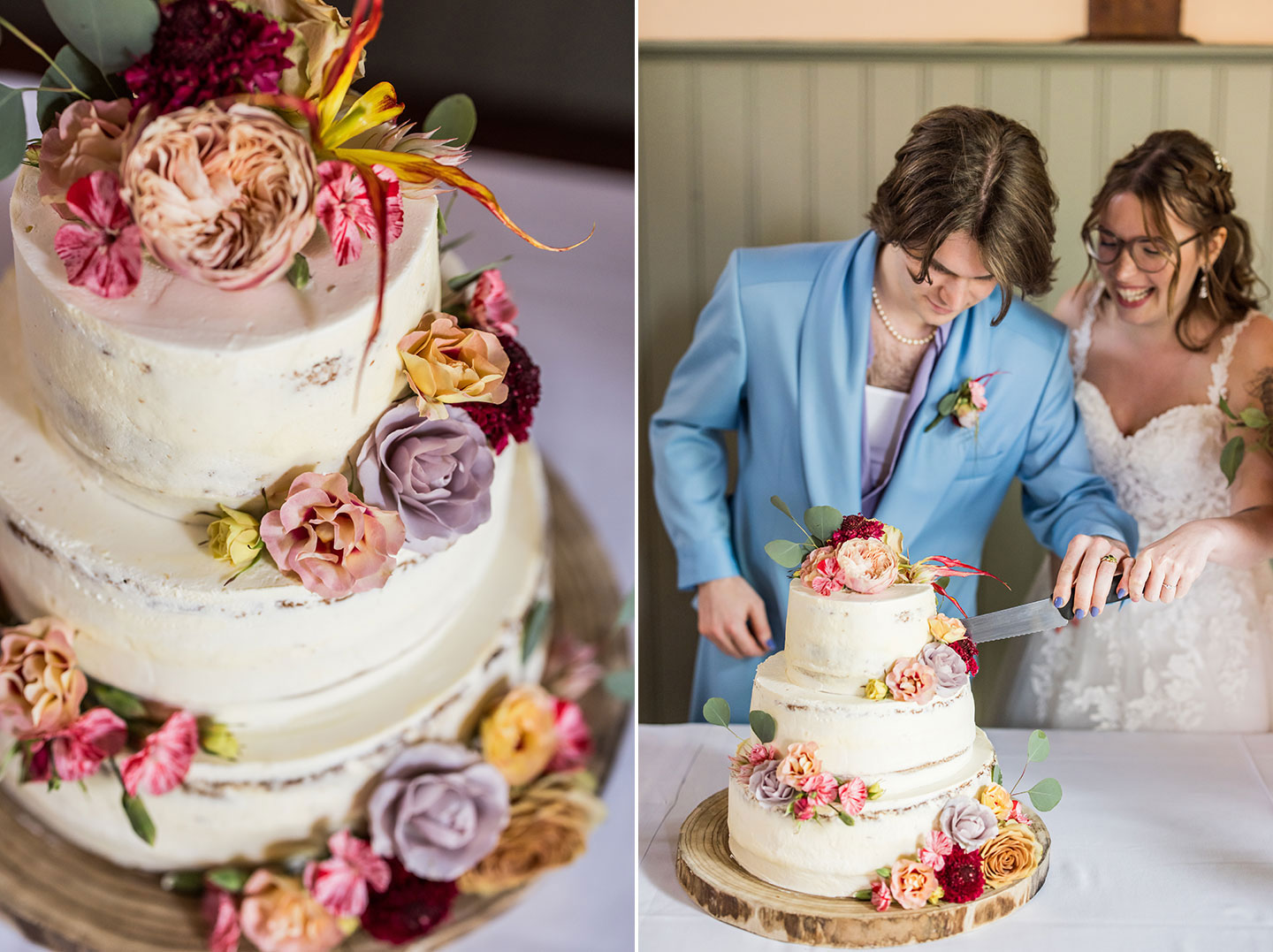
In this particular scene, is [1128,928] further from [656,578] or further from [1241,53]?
[1241,53]

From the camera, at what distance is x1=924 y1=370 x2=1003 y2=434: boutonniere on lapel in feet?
4.03

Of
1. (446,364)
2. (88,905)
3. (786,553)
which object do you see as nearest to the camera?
(446,364)

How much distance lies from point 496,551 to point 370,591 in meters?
0.14

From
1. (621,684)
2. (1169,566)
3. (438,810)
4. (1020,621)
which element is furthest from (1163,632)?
(438,810)

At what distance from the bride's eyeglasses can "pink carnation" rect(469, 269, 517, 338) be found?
0.82 meters

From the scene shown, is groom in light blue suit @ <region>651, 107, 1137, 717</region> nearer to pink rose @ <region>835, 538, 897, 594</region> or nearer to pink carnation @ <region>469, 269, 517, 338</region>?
pink rose @ <region>835, 538, 897, 594</region>

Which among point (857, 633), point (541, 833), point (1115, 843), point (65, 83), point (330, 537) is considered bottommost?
point (1115, 843)

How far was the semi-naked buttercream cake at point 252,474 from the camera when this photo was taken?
0.71 metres

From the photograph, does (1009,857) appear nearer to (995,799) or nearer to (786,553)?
(995,799)

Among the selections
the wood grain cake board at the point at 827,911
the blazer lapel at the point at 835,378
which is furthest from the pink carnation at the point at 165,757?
the blazer lapel at the point at 835,378

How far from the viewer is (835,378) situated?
126cm

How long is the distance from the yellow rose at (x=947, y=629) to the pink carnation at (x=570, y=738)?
383 mm

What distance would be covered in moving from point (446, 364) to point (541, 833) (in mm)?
540

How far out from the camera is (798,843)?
1.04 m
